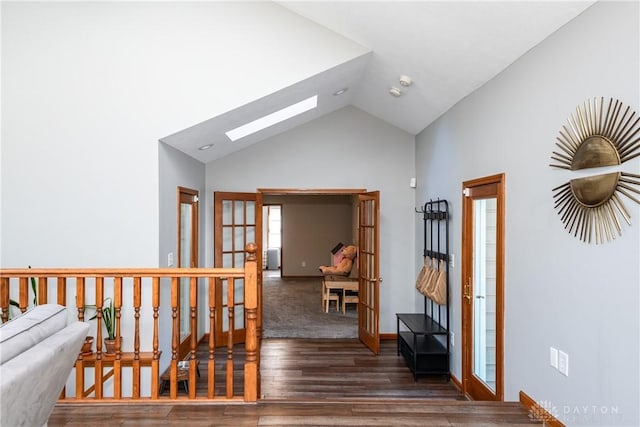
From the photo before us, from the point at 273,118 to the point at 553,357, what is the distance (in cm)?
387

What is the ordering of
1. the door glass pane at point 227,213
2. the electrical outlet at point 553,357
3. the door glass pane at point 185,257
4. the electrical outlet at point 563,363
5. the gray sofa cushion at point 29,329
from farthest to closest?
the door glass pane at point 227,213 → the door glass pane at point 185,257 → the electrical outlet at point 553,357 → the electrical outlet at point 563,363 → the gray sofa cushion at point 29,329

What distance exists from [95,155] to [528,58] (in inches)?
141

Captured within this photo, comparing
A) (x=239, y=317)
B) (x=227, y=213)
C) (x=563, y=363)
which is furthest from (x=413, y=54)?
(x=239, y=317)

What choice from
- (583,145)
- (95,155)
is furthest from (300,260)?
(583,145)

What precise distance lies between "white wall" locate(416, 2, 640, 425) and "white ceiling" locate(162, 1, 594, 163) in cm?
16

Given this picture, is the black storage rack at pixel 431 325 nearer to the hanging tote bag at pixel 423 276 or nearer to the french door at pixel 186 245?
the hanging tote bag at pixel 423 276

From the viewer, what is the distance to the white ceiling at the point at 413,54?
9.33 ft

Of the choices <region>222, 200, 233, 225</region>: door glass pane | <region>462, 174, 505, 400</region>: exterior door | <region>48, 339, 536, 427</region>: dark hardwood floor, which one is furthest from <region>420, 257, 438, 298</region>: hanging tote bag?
<region>222, 200, 233, 225</region>: door glass pane

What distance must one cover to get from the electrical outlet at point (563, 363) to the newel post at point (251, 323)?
5.78 feet

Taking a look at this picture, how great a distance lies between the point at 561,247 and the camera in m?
2.60

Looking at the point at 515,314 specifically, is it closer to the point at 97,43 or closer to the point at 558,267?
the point at 558,267

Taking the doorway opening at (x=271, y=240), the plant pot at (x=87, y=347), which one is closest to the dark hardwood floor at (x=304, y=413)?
the plant pot at (x=87, y=347)

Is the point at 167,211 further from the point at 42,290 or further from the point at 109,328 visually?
the point at 42,290

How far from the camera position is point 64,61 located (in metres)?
4.07
